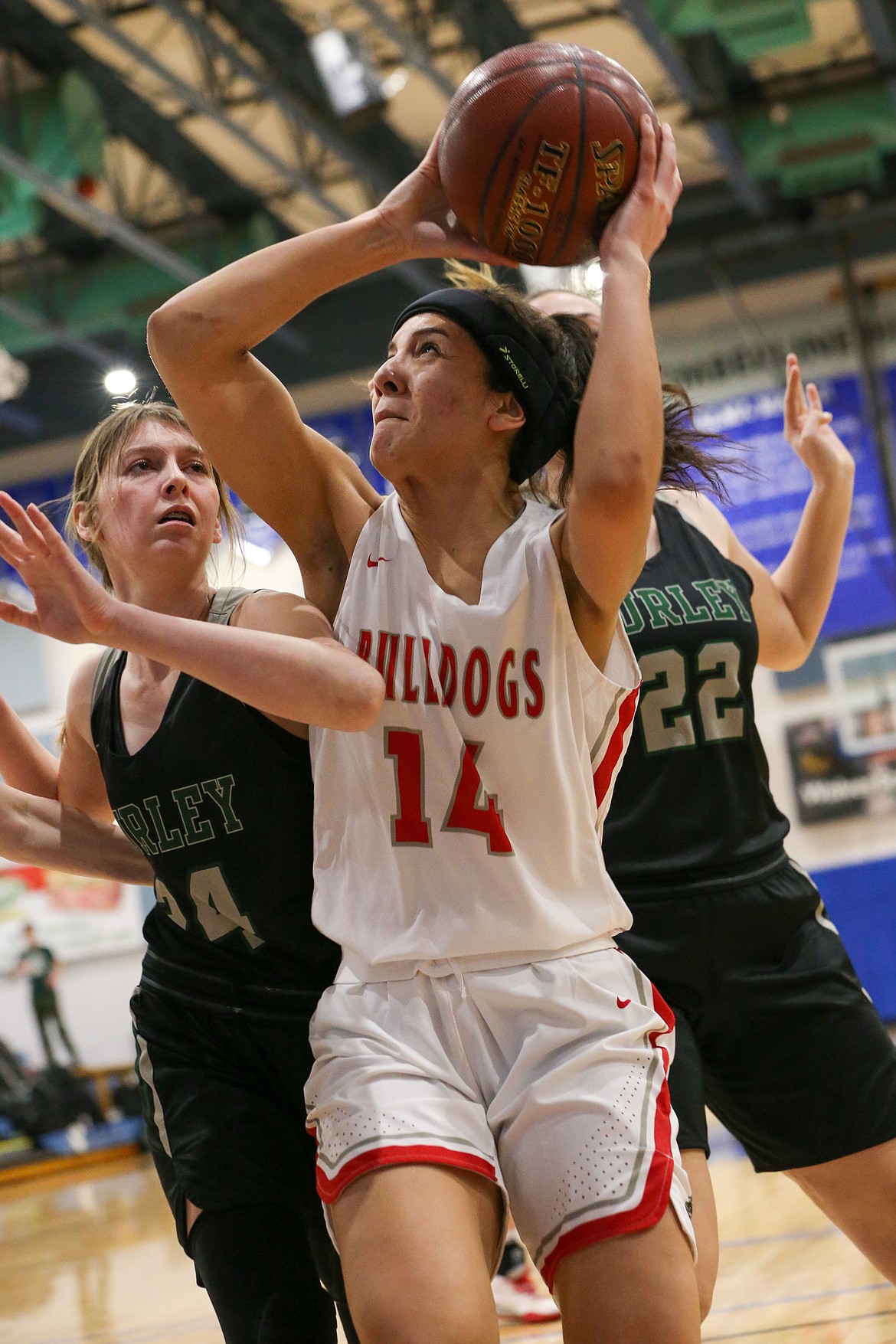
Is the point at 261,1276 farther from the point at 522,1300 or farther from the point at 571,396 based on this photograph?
the point at 522,1300

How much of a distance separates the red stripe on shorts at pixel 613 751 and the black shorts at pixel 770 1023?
526 mm

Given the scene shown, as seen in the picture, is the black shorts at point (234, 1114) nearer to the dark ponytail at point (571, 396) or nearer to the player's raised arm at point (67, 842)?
the player's raised arm at point (67, 842)

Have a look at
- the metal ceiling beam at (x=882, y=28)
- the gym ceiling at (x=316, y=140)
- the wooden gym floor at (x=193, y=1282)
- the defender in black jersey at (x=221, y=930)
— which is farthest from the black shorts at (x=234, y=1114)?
the metal ceiling beam at (x=882, y=28)

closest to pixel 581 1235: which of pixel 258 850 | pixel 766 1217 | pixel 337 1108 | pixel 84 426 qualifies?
pixel 337 1108

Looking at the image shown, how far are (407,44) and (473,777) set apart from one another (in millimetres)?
6529

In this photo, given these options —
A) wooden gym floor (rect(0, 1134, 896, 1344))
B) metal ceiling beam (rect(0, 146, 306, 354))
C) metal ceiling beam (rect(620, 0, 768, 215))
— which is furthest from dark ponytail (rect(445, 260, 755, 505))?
metal ceiling beam (rect(0, 146, 306, 354))

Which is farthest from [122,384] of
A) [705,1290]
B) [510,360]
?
[705,1290]

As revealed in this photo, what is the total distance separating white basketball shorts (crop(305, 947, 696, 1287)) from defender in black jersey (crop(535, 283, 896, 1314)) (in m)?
0.67

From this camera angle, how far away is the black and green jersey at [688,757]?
9.20 ft

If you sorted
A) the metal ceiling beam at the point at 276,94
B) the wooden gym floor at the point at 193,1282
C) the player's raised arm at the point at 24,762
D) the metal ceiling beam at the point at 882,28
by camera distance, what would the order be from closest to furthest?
1. the player's raised arm at the point at 24,762
2. the wooden gym floor at the point at 193,1282
3. the metal ceiling beam at the point at 276,94
4. the metal ceiling beam at the point at 882,28

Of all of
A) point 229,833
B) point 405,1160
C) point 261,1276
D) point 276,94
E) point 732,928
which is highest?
point 276,94

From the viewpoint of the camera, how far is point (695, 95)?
354 inches

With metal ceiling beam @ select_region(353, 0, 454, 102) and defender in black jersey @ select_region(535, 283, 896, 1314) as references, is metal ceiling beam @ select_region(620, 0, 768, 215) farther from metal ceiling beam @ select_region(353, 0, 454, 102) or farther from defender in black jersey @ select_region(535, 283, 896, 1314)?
defender in black jersey @ select_region(535, 283, 896, 1314)

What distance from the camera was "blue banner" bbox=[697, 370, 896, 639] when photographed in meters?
10.8
